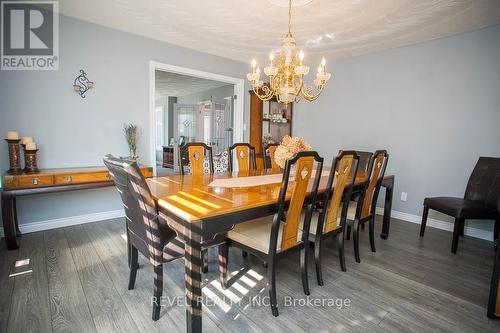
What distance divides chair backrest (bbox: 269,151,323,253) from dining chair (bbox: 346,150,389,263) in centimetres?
79

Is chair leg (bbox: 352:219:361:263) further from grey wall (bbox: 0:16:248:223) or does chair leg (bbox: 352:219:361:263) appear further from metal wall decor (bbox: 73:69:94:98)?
metal wall decor (bbox: 73:69:94:98)

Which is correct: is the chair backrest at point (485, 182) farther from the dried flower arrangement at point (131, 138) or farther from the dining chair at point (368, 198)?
the dried flower arrangement at point (131, 138)

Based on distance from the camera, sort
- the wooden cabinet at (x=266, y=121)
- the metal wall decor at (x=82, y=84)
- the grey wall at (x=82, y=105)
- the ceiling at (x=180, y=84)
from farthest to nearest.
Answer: the ceiling at (x=180, y=84) < the wooden cabinet at (x=266, y=121) < the metal wall decor at (x=82, y=84) < the grey wall at (x=82, y=105)

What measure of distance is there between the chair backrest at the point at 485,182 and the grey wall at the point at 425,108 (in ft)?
0.75

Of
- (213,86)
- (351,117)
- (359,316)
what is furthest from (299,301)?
(213,86)

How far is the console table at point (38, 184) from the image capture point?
2.45 m

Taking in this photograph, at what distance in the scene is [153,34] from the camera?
135 inches

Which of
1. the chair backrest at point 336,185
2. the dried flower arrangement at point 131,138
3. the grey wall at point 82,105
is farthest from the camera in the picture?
the dried flower arrangement at point 131,138

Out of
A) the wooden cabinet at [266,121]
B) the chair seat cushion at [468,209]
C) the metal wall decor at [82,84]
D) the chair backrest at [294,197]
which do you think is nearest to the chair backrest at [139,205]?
the chair backrest at [294,197]

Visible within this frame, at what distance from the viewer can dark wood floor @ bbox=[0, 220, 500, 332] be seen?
1609mm

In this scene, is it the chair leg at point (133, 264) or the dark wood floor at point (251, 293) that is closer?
the dark wood floor at point (251, 293)

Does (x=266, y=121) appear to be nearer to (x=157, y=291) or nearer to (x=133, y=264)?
(x=133, y=264)

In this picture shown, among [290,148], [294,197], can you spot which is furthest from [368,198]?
[294,197]

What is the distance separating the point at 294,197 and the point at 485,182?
106 inches
